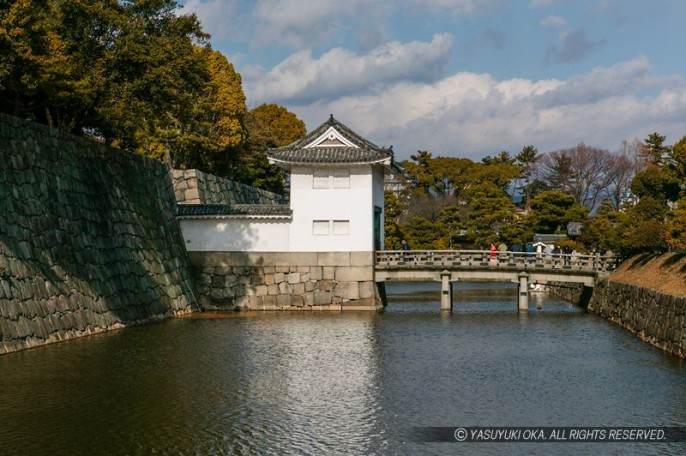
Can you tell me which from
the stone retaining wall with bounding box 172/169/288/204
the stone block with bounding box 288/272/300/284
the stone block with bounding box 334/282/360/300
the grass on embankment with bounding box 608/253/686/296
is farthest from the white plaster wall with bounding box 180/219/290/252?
the grass on embankment with bounding box 608/253/686/296

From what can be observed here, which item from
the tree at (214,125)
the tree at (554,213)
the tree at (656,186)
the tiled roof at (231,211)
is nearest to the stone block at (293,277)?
the tiled roof at (231,211)

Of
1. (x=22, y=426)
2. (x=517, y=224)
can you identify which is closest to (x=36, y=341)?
(x=22, y=426)

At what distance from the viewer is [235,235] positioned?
107 feet

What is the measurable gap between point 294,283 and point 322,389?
16.9 meters

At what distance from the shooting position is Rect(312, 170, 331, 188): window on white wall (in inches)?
1277

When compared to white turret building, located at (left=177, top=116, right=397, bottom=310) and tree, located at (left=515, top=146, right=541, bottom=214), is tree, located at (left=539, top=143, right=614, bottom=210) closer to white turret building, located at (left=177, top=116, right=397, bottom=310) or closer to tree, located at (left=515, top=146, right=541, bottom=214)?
tree, located at (left=515, top=146, right=541, bottom=214)

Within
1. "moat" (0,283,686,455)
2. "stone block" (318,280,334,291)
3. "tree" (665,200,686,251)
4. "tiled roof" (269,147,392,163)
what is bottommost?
"moat" (0,283,686,455)

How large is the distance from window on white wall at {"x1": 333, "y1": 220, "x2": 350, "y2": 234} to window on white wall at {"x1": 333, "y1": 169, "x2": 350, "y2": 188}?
150 centimetres

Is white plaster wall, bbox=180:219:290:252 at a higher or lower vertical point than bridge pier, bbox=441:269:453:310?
higher

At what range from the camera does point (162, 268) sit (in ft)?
96.5

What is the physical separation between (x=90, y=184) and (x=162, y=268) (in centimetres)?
510

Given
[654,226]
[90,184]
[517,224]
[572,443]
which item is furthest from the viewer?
[517,224]

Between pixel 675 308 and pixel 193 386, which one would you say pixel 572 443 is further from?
pixel 675 308
